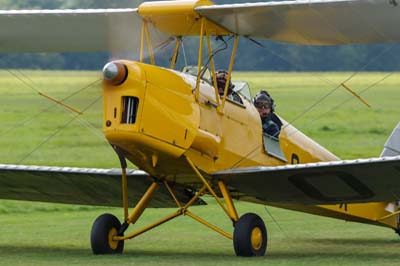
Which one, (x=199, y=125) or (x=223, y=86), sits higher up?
(x=223, y=86)

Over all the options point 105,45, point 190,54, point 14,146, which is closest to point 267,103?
point 190,54

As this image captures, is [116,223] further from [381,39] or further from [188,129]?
[381,39]

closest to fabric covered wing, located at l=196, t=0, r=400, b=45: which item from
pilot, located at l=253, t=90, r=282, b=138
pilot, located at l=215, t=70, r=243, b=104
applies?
pilot, located at l=215, t=70, r=243, b=104

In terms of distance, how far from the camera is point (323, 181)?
40.3 ft

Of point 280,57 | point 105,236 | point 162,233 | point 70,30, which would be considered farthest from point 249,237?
point 70,30

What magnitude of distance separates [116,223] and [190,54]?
6.79 ft

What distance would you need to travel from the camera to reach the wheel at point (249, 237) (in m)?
11.7

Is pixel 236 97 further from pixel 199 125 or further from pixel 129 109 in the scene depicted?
pixel 129 109

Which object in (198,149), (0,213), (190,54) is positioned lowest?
(0,213)

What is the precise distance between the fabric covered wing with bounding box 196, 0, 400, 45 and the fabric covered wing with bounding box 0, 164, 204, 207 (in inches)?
77.2

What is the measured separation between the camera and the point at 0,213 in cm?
1811

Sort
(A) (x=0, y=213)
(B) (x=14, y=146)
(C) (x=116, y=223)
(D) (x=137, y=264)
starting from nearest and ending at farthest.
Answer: (D) (x=137, y=264) < (C) (x=116, y=223) < (A) (x=0, y=213) < (B) (x=14, y=146)

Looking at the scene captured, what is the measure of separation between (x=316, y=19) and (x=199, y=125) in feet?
5.73

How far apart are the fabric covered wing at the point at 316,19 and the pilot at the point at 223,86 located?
0.49 meters
